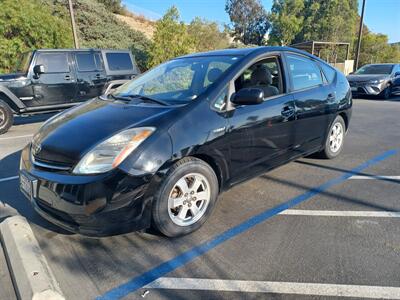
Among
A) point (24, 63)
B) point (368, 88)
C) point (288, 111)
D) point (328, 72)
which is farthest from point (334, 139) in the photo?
point (368, 88)

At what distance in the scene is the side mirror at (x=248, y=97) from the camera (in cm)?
303

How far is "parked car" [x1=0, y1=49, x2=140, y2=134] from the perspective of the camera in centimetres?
770

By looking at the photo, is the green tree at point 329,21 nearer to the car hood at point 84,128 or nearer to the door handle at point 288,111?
the door handle at point 288,111

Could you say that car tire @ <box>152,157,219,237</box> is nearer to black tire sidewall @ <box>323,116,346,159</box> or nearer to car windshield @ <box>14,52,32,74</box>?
black tire sidewall @ <box>323,116,346,159</box>

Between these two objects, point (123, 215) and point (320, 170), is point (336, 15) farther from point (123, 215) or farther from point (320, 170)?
point (123, 215)

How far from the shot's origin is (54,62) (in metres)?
8.15

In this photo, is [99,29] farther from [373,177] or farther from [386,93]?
[373,177]

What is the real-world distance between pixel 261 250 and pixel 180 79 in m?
2.05

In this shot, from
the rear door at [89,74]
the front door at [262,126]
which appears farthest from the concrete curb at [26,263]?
the rear door at [89,74]

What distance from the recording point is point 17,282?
2.25m

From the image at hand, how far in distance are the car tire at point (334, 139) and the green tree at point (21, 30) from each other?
14.4 meters

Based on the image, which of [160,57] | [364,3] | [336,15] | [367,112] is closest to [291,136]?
[367,112]

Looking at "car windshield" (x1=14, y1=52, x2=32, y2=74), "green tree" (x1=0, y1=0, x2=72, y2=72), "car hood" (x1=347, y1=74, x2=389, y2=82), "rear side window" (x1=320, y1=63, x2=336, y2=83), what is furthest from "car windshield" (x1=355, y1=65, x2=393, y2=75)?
"green tree" (x1=0, y1=0, x2=72, y2=72)

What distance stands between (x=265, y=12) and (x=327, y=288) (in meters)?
58.4
